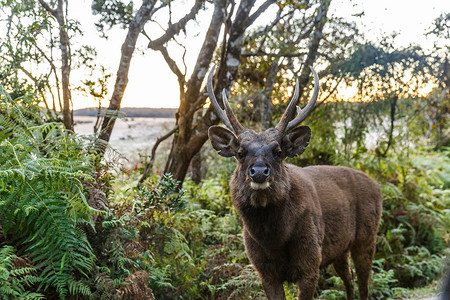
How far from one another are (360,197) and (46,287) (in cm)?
468

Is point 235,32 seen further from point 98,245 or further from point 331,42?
point 98,245

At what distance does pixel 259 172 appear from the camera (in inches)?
170

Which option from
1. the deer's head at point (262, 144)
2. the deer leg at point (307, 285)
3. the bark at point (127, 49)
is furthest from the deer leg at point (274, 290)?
the bark at point (127, 49)

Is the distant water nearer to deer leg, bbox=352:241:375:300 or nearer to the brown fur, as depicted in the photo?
deer leg, bbox=352:241:375:300

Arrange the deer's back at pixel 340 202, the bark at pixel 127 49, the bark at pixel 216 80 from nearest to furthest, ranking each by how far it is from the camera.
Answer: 1. the deer's back at pixel 340 202
2. the bark at pixel 127 49
3. the bark at pixel 216 80

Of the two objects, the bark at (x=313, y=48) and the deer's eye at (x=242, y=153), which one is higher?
the bark at (x=313, y=48)

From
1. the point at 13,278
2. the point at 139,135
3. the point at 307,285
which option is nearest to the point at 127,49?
the point at 13,278

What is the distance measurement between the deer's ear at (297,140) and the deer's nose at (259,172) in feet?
2.75

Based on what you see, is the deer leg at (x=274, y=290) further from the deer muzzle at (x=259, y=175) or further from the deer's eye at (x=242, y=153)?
the deer's eye at (x=242, y=153)

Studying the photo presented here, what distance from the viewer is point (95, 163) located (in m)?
5.16

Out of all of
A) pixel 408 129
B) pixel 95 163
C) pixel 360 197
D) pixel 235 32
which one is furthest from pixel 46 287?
pixel 408 129

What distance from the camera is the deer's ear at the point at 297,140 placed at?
5172mm

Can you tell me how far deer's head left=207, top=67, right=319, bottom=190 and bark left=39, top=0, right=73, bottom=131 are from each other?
114 inches

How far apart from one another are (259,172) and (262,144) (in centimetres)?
56
